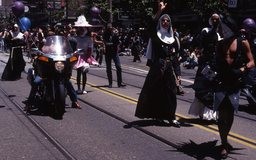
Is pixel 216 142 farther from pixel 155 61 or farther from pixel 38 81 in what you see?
pixel 38 81

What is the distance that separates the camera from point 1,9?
327 ft

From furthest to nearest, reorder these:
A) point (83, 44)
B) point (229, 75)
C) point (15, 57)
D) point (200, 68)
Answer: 1. point (15, 57)
2. point (83, 44)
3. point (200, 68)
4. point (229, 75)

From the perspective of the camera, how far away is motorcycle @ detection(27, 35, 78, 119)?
9672 mm

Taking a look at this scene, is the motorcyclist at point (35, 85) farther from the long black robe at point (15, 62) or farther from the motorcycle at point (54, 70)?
the long black robe at point (15, 62)

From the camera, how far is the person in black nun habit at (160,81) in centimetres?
884

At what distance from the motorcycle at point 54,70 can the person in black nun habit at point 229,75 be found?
3635 mm

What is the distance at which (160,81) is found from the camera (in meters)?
8.88

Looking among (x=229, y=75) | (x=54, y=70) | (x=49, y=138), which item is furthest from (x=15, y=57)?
(x=229, y=75)

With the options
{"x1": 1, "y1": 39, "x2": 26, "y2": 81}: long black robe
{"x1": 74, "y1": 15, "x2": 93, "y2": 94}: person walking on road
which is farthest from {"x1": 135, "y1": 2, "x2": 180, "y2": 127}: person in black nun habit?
{"x1": 1, "y1": 39, "x2": 26, "y2": 81}: long black robe

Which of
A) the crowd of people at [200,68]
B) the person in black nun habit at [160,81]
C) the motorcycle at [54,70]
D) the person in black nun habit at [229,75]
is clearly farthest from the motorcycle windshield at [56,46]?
the person in black nun habit at [229,75]

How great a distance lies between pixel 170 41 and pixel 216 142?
6.67 feet

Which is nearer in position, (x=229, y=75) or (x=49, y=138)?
(x=229, y=75)

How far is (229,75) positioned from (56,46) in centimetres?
432

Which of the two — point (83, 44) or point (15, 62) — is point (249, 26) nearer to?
point (83, 44)
